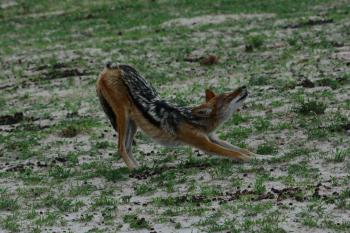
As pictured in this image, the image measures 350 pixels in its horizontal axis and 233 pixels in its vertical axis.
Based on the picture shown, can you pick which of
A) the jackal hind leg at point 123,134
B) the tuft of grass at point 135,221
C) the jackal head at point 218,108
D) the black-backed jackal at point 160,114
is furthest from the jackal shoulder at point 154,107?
the tuft of grass at point 135,221

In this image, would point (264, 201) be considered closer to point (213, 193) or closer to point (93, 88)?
point (213, 193)

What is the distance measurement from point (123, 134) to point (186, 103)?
3.45 meters

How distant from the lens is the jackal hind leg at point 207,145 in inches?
399

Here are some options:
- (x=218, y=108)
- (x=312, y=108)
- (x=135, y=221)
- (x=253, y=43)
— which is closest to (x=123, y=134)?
(x=218, y=108)

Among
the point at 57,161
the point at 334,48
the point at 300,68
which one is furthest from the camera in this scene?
the point at 334,48

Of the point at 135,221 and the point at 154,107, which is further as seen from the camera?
the point at 154,107

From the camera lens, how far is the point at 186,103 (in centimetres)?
1398

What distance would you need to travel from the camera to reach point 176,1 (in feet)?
82.9

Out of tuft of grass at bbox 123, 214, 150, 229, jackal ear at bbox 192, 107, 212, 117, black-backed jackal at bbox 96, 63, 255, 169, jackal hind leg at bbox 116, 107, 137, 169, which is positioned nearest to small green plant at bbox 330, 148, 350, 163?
black-backed jackal at bbox 96, 63, 255, 169

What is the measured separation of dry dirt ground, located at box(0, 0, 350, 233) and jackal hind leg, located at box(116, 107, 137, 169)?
254 millimetres

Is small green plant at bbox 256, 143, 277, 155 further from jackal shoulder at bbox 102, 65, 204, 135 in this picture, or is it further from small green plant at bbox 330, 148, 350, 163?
jackal shoulder at bbox 102, 65, 204, 135

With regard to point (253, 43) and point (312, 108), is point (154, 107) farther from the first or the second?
point (253, 43)

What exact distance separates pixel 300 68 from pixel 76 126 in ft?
15.5

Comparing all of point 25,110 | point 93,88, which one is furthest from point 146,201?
point 93,88
